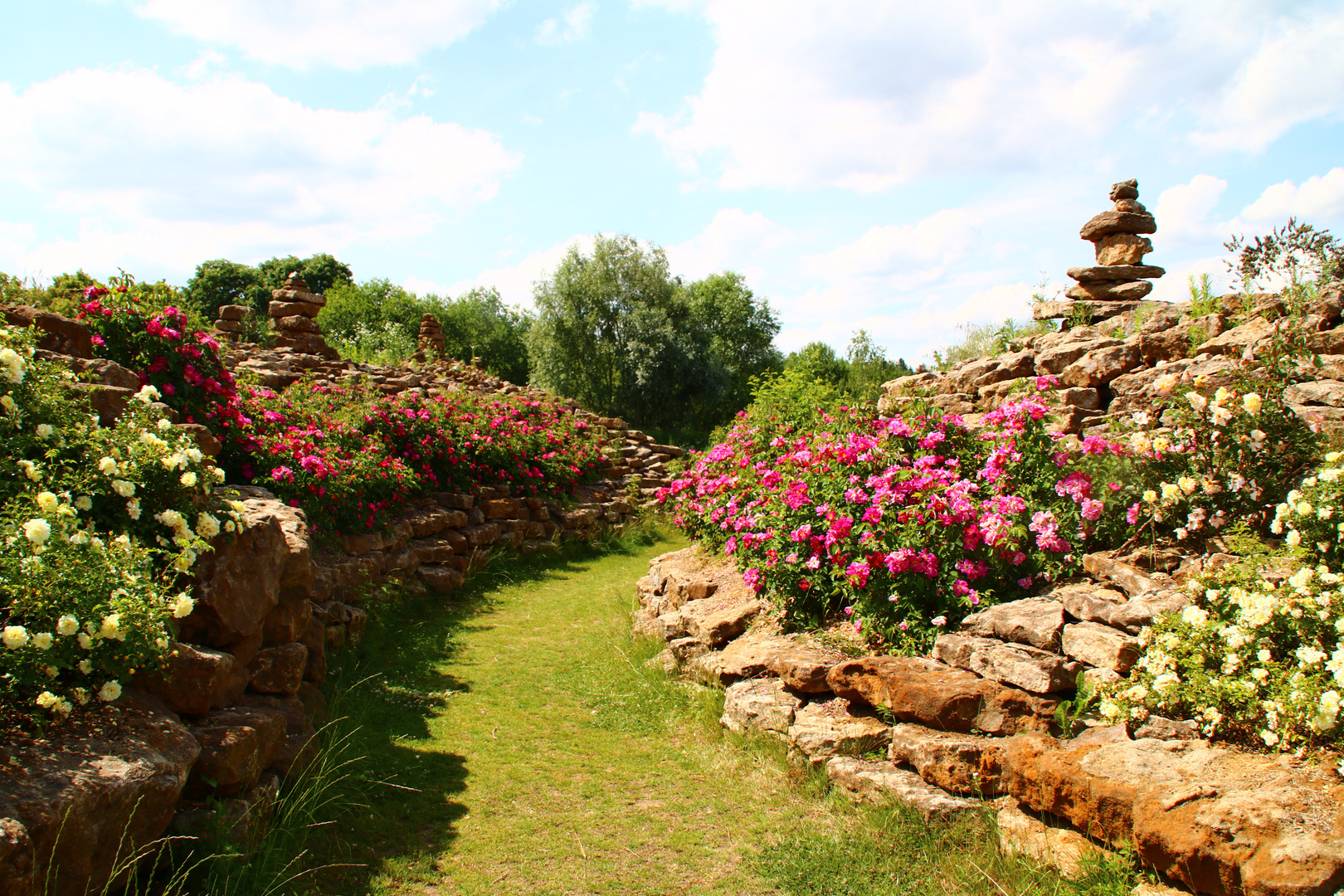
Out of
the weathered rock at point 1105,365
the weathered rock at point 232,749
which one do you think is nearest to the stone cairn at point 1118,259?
the weathered rock at point 1105,365

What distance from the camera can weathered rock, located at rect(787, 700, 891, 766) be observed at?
4.21 meters

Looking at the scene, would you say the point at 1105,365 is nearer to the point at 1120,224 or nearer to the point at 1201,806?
the point at 1120,224

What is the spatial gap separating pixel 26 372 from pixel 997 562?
5453 mm

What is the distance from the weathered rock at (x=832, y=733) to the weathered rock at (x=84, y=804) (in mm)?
3007

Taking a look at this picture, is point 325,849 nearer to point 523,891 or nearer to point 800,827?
point 523,891

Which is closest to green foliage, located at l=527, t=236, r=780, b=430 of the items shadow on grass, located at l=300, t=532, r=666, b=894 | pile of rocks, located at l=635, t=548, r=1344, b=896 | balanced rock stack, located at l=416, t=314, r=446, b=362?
balanced rock stack, located at l=416, t=314, r=446, b=362

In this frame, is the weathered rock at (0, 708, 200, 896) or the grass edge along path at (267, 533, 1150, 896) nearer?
the weathered rock at (0, 708, 200, 896)

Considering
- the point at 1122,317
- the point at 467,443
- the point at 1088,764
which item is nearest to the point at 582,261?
the point at 467,443

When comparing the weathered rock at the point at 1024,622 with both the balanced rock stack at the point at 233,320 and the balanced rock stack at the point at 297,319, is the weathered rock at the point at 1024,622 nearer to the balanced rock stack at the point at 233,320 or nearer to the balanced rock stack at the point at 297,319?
the balanced rock stack at the point at 297,319

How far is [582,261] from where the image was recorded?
2456 centimetres

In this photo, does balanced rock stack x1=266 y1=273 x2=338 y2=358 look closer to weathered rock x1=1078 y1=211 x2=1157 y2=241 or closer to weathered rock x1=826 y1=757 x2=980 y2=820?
weathered rock x1=1078 y1=211 x2=1157 y2=241

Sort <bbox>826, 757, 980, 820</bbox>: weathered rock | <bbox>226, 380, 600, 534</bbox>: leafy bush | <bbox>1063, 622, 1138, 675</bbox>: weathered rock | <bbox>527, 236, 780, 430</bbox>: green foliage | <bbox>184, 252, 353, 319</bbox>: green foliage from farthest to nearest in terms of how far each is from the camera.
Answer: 1. <bbox>184, 252, 353, 319</bbox>: green foliage
2. <bbox>527, 236, 780, 430</bbox>: green foliage
3. <bbox>226, 380, 600, 534</bbox>: leafy bush
4. <bbox>1063, 622, 1138, 675</bbox>: weathered rock
5. <bbox>826, 757, 980, 820</bbox>: weathered rock

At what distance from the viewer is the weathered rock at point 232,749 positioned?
3369 mm

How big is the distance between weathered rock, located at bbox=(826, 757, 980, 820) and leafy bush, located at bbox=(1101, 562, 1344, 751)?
0.84 metres
